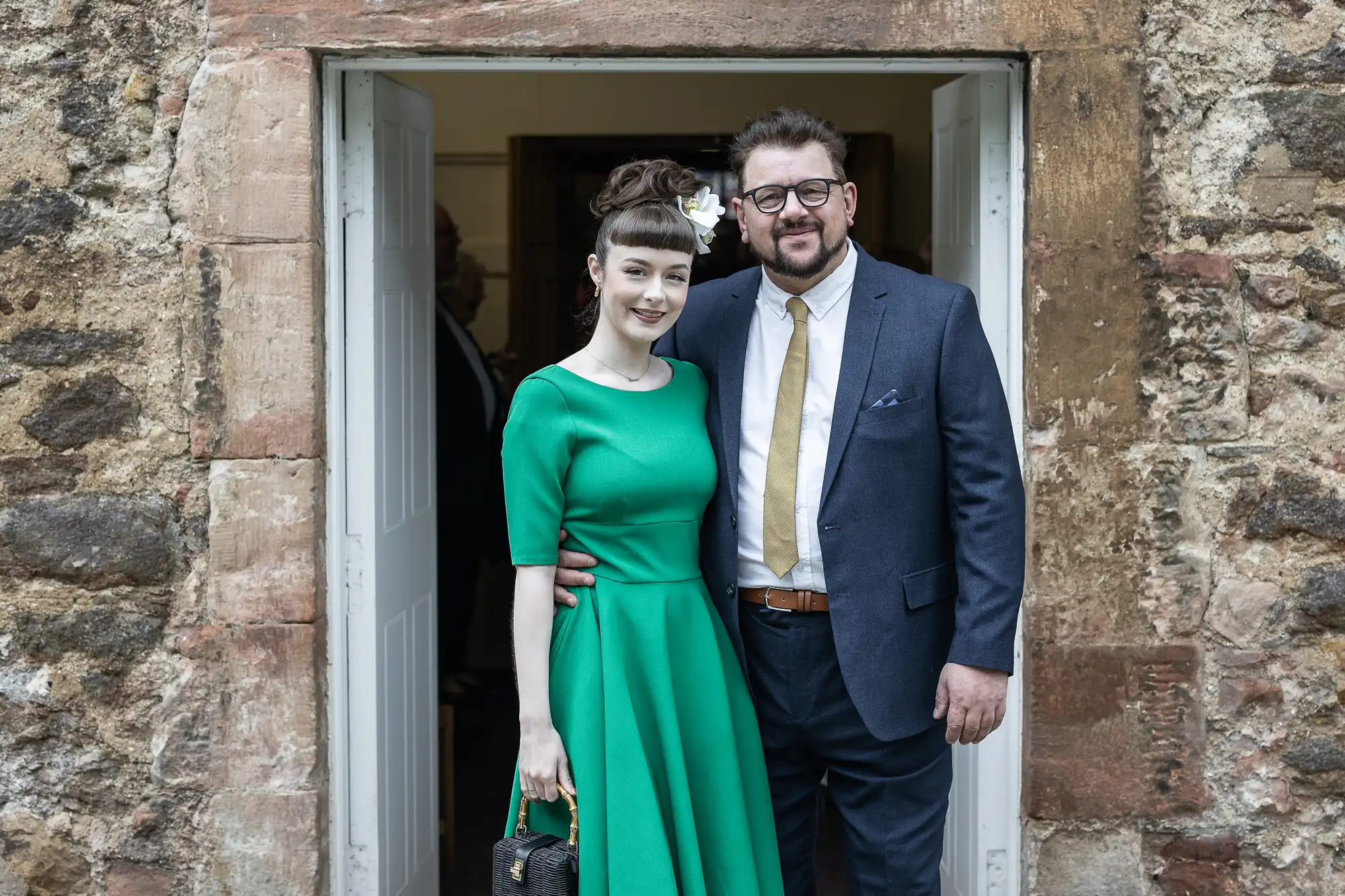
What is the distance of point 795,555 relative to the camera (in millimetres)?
2656

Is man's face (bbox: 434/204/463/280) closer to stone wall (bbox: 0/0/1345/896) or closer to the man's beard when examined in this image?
stone wall (bbox: 0/0/1345/896)

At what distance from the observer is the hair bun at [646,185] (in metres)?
2.58

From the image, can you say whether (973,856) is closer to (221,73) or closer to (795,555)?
(795,555)

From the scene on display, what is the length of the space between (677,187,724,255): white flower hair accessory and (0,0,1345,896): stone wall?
0.70 metres

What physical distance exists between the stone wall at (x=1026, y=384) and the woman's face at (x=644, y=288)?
0.83 meters

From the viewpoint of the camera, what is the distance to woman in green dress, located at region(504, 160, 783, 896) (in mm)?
2508

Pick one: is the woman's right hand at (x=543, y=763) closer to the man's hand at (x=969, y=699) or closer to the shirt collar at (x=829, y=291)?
the man's hand at (x=969, y=699)

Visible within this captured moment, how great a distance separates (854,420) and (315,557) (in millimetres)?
1356

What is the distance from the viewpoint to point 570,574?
2605mm

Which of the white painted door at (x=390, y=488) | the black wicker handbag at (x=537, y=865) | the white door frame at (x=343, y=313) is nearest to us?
the black wicker handbag at (x=537, y=865)

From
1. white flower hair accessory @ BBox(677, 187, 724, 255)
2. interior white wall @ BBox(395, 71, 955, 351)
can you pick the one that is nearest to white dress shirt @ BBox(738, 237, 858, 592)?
white flower hair accessory @ BBox(677, 187, 724, 255)

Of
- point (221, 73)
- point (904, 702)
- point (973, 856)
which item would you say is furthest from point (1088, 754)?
point (221, 73)

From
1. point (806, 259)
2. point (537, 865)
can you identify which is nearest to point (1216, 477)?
point (806, 259)

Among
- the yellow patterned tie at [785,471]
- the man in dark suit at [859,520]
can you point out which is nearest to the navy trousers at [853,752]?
the man in dark suit at [859,520]
